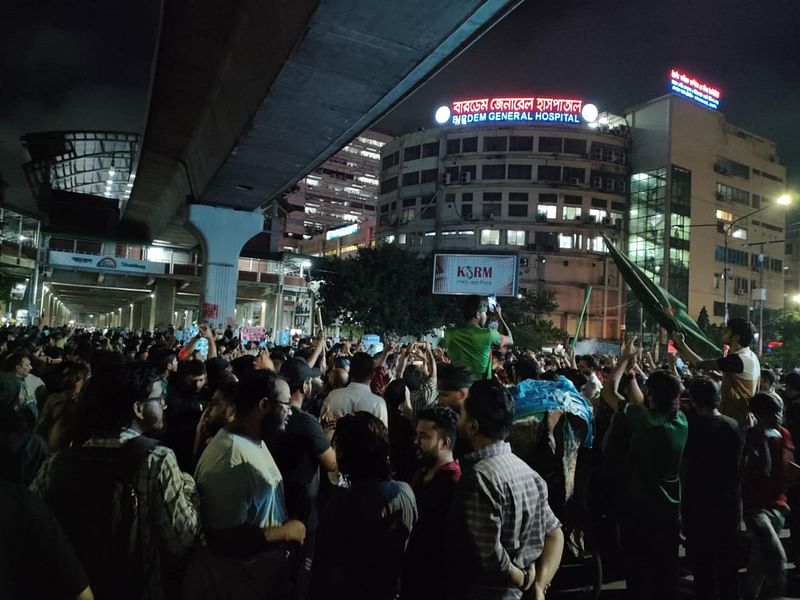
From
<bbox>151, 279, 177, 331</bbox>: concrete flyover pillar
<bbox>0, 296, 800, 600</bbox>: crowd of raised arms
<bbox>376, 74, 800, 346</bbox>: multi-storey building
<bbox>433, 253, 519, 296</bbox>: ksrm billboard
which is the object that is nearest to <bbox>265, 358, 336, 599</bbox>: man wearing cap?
<bbox>0, 296, 800, 600</bbox>: crowd of raised arms

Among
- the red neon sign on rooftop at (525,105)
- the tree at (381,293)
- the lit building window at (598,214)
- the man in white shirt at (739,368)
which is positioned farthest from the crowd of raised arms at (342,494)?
the red neon sign on rooftop at (525,105)

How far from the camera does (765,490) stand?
495 centimetres

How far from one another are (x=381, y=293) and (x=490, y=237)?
86.9 feet

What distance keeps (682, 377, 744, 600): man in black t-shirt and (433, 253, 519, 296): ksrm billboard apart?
28048 millimetres

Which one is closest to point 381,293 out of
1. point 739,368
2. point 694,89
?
point 739,368

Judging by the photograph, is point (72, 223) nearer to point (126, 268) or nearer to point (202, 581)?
point (126, 268)

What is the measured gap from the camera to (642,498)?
4.06 metres

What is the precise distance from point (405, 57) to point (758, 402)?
7069 millimetres

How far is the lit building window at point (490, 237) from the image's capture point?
61406mm

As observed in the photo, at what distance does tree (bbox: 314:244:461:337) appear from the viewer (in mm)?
38281

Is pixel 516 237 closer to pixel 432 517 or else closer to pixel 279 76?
pixel 279 76

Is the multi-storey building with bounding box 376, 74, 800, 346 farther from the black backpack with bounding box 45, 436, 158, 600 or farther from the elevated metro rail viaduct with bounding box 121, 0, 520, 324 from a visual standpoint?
the black backpack with bounding box 45, 436, 158, 600

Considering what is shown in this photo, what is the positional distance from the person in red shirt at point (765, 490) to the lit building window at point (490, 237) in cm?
5721

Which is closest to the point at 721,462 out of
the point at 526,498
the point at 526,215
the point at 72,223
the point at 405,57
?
the point at 526,498
